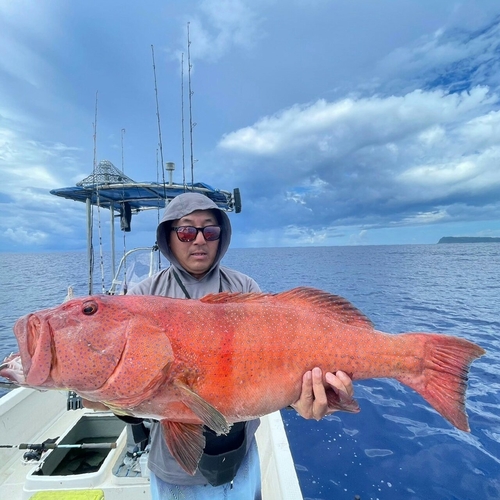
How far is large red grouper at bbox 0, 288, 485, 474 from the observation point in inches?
70.2

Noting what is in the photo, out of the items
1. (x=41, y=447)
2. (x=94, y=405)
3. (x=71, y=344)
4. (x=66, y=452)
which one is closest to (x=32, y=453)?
(x=41, y=447)

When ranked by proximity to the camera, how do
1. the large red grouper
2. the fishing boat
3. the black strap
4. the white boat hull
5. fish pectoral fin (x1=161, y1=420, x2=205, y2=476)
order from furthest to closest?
the fishing boat
the white boat hull
the black strap
fish pectoral fin (x1=161, y1=420, x2=205, y2=476)
the large red grouper

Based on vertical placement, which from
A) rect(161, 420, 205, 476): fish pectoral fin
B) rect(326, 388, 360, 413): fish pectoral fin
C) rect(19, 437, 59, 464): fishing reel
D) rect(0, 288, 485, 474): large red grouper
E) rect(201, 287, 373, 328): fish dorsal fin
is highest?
rect(201, 287, 373, 328): fish dorsal fin

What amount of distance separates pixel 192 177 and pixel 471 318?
1597cm

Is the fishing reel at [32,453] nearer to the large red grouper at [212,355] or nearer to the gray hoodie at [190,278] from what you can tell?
the gray hoodie at [190,278]

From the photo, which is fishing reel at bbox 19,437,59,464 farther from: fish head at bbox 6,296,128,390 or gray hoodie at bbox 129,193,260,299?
fish head at bbox 6,296,128,390

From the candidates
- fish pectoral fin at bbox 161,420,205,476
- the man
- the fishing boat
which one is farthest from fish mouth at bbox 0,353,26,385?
the fishing boat

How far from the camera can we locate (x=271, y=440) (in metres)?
3.96

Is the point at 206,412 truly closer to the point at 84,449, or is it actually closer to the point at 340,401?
the point at 340,401

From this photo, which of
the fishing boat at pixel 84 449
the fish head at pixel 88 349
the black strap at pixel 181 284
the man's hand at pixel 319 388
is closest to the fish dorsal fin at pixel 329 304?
the man's hand at pixel 319 388

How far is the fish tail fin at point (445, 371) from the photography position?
215cm

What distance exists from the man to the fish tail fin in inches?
22.0

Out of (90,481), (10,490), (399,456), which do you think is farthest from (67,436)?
(399,456)

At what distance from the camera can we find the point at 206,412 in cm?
176
